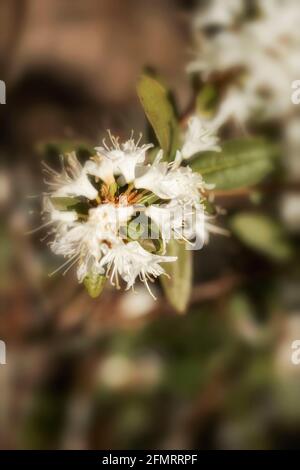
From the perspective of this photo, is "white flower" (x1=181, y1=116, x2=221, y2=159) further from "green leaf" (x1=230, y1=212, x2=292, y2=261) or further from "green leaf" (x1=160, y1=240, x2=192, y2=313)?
"green leaf" (x1=230, y1=212, x2=292, y2=261)

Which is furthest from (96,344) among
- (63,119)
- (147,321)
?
(63,119)

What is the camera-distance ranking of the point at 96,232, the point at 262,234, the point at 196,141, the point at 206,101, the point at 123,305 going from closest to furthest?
the point at 96,232 < the point at 196,141 < the point at 206,101 < the point at 262,234 < the point at 123,305

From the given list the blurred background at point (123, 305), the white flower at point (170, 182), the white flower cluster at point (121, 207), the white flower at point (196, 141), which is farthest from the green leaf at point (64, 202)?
the blurred background at point (123, 305)

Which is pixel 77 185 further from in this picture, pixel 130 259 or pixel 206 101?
pixel 206 101

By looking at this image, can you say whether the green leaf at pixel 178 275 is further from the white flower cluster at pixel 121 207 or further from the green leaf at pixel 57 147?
the green leaf at pixel 57 147

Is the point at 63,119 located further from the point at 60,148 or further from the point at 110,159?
the point at 110,159

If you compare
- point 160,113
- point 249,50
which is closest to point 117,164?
point 160,113
